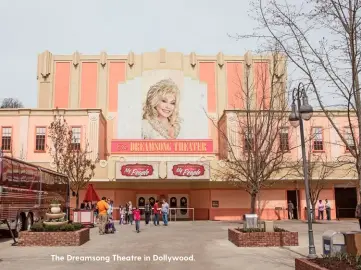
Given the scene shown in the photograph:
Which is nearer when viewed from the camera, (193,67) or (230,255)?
(230,255)

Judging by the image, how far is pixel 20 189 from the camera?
19.6 metres

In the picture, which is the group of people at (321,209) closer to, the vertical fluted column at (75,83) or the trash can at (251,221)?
the trash can at (251,221)

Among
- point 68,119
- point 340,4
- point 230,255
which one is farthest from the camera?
point 68,119

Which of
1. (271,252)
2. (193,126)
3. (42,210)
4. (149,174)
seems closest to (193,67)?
(193,126)

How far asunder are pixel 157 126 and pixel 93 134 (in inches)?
257

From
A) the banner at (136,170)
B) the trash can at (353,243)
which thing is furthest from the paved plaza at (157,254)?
the banner at (136,170)

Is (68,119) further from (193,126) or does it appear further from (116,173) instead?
(193,126)

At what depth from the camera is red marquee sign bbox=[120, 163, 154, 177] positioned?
3316 cm

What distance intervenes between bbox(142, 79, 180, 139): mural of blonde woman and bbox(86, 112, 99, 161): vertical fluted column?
505cm

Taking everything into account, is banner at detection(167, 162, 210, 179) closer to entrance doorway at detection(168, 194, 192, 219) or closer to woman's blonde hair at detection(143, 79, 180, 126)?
entrance doorway at detection(168, 194, 192, 219)

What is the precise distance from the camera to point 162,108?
39.3m

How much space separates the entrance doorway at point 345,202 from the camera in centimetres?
3541

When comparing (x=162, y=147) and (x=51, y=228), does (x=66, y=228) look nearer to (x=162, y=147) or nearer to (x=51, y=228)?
(x=51, y=228)

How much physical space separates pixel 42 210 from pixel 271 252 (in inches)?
560
